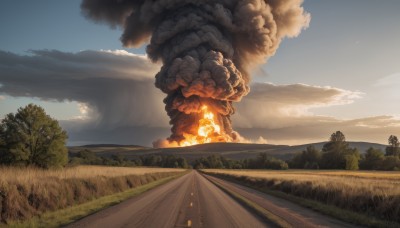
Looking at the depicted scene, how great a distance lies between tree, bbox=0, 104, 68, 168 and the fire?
8399 centimetres

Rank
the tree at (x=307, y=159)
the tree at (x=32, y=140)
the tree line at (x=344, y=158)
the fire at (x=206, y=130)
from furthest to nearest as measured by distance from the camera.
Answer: the fire at (x=206, y=130)
the tree at (x=307, y=159)
the tree line at (x=344, y=158)
the tree at (x=32, y=140)

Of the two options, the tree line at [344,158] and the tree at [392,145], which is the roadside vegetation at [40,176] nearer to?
the tree line at [344,158]

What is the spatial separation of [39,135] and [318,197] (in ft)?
84.4

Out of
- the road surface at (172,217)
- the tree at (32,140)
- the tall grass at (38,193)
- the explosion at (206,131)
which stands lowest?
the road surface at (172,217)

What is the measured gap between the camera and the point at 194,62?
9850 centimetres

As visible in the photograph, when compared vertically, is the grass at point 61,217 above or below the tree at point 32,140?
below

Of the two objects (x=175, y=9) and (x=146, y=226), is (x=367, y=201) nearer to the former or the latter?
(x=146, y=226)

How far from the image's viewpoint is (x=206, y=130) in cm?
12875

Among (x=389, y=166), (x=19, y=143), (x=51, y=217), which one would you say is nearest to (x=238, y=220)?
(x=51, y=217)

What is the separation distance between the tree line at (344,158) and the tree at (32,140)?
247ft

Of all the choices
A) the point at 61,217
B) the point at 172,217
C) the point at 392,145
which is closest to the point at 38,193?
the point at 61,217

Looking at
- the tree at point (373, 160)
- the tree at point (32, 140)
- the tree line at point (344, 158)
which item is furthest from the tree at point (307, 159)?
the tree at point (32, 140)

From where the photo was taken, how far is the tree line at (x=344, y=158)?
297 feet

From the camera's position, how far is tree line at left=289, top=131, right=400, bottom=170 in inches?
3567
